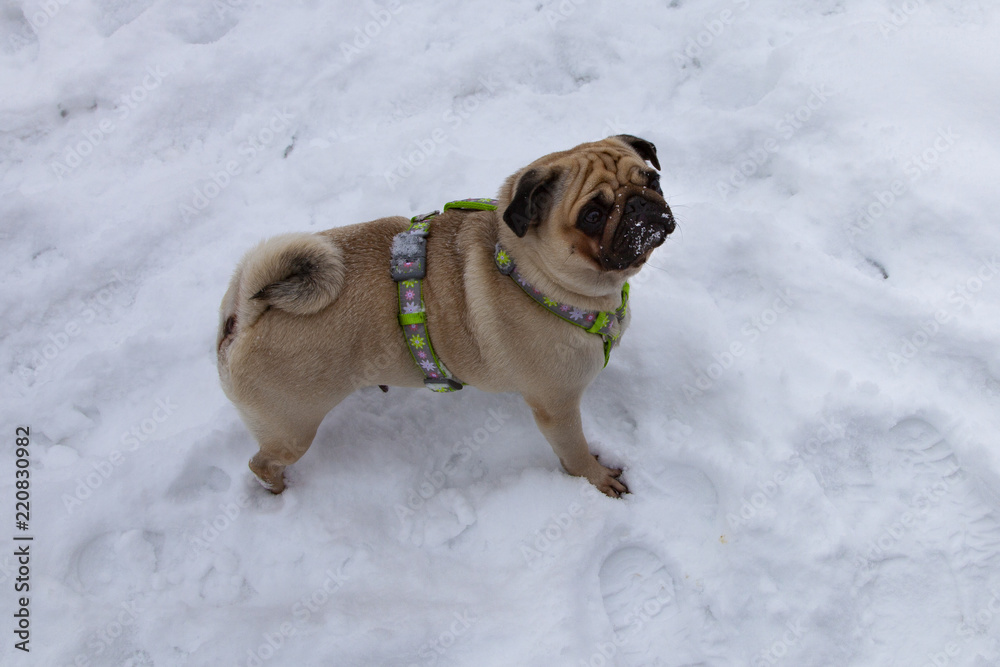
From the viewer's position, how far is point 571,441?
12.6ft

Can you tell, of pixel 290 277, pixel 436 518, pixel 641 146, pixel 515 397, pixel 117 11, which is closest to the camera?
pixel 290 277

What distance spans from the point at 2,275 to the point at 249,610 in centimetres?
365

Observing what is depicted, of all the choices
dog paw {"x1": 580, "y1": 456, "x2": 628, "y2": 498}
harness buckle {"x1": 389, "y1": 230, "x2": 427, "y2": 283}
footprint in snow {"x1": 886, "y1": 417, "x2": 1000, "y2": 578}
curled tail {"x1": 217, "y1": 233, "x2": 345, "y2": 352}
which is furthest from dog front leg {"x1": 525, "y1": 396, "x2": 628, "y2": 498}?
footprint in snow {"x1": 886, "y1": 417, "x2": 1000, "y2": 578}

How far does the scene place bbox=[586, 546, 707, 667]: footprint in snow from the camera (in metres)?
3.72

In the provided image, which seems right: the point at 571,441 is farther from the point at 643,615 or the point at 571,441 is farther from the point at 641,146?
the point at 641,146

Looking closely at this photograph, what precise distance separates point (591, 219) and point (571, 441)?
1546 mm

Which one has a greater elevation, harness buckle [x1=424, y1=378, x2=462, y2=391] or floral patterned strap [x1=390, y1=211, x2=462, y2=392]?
floral patterned strap [x1=390, y1=211, x2=462, y2=392]

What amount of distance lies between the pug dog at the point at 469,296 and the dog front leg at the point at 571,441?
2 centimetres

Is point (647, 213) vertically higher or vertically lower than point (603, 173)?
lower

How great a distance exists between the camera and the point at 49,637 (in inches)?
155

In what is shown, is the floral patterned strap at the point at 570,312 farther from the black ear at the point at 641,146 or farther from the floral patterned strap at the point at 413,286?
the black ear at the point at 641,146

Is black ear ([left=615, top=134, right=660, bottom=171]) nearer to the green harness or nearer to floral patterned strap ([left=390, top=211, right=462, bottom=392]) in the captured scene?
the green harness

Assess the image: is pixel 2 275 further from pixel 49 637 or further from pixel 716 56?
pixel 716 56

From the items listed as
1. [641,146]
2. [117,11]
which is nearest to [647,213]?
[641,146]
